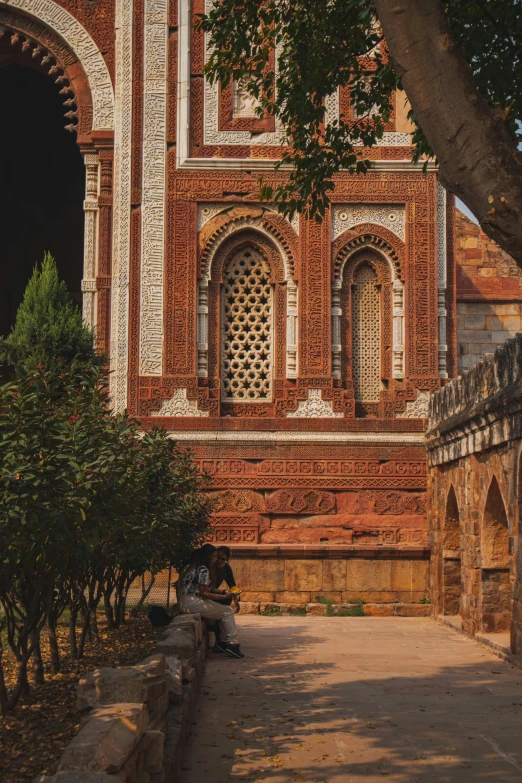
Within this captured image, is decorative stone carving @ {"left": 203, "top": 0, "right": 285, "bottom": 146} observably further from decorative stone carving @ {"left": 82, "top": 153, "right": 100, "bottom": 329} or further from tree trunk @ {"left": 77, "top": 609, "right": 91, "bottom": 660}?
tree trunk @ {"left": 77, "top": 609, "right": 91, "bottom": 660}

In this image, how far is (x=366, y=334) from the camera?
16969 millimetres

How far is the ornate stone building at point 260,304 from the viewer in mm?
16047

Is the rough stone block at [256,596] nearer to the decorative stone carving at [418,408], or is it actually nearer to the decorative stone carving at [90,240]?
the decorative stone carving at [418,408]

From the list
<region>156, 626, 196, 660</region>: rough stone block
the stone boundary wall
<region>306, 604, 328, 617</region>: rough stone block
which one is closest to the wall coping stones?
<region>306, 604, 328, 617</region>: rough stone block

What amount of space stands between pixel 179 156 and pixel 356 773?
39.7 feet

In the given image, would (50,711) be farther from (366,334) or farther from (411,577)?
(366,334)

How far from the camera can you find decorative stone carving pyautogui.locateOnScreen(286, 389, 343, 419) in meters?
16.4

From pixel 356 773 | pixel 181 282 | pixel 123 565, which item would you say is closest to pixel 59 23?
pixel 181 282

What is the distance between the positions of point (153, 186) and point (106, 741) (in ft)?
43.0

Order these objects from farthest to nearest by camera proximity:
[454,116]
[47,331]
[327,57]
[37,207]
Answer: [37,207] < [47,331] < [327,57] < [454,116]

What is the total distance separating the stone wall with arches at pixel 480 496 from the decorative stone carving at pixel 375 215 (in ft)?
9.51

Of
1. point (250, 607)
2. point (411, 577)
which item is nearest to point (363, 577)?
point (411, 577)

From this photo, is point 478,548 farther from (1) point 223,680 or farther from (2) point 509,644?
(1) point 223,680

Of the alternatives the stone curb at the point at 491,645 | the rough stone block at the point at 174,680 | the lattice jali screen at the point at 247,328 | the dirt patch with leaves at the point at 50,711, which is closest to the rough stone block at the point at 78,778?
the dirt patch with leaves at the point at 50,711
